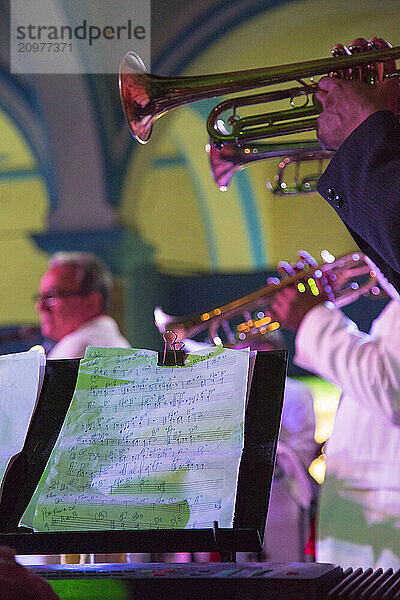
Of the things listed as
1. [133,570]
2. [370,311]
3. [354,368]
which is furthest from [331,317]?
[370,311]

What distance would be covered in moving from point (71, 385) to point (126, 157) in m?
4.36

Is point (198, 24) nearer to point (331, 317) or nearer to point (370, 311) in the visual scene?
point (370, 311)

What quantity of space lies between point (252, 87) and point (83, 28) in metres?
2.45

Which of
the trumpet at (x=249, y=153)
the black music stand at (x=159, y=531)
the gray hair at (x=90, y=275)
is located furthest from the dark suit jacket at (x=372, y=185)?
the gray hair at (x=90, y=275)

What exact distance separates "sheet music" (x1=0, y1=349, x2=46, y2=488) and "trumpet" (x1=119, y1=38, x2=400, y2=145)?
0.98 m

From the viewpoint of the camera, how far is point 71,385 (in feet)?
3.59

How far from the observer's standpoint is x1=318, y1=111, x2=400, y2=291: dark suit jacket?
1119 mm

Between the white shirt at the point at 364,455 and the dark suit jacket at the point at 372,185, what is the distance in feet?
3.44

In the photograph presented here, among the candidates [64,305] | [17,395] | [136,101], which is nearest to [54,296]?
[64,305]

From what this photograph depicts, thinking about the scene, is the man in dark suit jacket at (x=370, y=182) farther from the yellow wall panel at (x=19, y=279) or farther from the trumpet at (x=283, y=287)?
the yellow wall panel at (x=19, y=279)

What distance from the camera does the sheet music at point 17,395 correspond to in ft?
3.49

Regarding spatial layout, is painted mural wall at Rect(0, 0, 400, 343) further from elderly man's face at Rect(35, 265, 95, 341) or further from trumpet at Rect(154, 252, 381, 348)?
trumpet at Rect(154, 252, 381, 348)

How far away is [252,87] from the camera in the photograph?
2012 mm

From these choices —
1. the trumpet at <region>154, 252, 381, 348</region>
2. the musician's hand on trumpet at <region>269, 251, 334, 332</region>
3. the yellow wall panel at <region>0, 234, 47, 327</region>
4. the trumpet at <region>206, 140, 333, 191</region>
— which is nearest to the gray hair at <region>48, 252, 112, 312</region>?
the trumpet at <region>154, 252, 381, 348</region>
